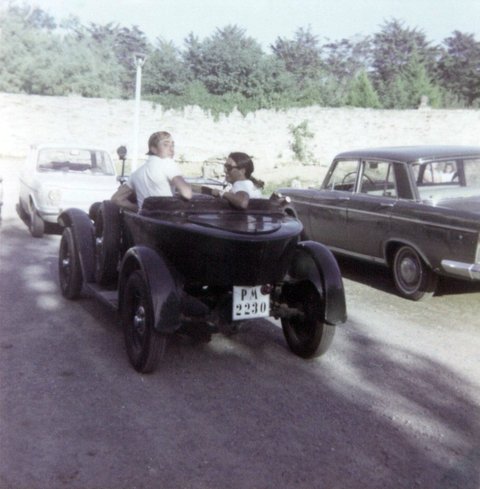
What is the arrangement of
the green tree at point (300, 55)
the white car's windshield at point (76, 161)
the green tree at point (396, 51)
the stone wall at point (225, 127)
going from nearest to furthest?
1. the white car's windshield at point (76, 161)
2. the stone wall at point (225, 127)
3. the green tree at point (300, 55)
4. the green tree at point (396, 51)

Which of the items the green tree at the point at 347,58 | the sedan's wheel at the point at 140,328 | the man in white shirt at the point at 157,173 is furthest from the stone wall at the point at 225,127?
the green tree at the point at 347,58

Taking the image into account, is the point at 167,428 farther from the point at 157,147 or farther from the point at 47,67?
the point at 47,67

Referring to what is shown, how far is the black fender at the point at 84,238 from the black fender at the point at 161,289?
1.45 m

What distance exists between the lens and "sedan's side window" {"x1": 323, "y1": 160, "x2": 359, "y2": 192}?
8.19 m

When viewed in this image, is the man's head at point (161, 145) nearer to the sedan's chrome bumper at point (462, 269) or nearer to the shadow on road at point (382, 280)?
the sedan's chrome bumper at point (462, 269)

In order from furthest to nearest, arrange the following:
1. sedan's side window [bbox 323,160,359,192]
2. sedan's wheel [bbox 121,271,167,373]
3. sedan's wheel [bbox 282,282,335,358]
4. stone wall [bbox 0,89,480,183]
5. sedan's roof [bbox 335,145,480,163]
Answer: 1. stone wall [bbox 0,89,480,183]
2. sedan's side window [bbox 323,160,359,192]
3. sedan's roof [bbox 335,145,480,163]
4. sedan's wheel [bbox 282,282,335,358]
5. sedan's wheel [bbox 121,271,167,373]

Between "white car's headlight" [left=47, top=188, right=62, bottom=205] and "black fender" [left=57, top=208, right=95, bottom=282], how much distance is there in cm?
319

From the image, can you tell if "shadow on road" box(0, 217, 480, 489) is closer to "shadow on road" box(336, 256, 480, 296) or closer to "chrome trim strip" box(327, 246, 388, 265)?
"chrome trim strip" box(327, 246, 388, 265)

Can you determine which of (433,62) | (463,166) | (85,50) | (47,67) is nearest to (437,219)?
(463,166)

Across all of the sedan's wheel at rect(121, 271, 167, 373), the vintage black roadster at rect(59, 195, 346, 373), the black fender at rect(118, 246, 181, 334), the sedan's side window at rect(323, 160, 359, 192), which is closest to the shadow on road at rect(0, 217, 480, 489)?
the sedan's wheel at rect(121, 271, 167, 373)

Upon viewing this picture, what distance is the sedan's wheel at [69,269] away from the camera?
6.34 m

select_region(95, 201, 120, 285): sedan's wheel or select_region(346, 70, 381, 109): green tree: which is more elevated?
select_region(346, 70, 381, 109): green tree

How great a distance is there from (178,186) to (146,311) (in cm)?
106

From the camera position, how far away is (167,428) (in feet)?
12.5
